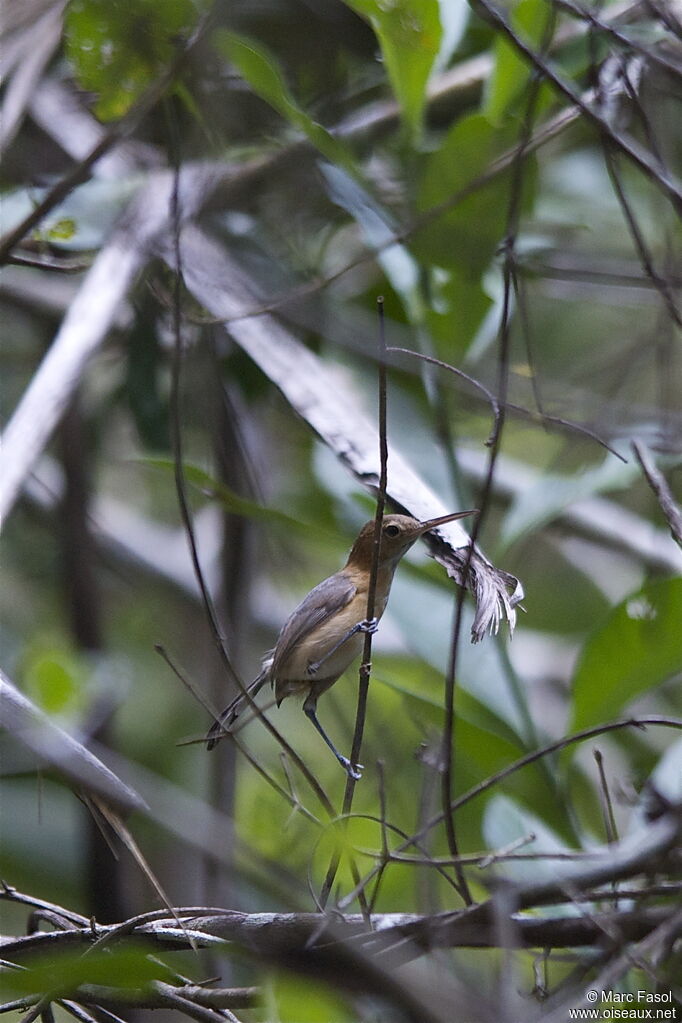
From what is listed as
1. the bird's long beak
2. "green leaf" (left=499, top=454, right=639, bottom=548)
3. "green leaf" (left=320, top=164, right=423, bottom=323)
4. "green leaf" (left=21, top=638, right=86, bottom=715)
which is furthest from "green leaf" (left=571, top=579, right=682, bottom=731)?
"green leaf" (left=21, top=638, right=86, bottom=715)

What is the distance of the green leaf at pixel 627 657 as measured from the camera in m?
1.98

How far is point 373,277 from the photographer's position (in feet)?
10.9

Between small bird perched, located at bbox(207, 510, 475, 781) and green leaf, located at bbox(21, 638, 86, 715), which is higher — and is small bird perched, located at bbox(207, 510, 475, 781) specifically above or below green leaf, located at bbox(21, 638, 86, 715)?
above

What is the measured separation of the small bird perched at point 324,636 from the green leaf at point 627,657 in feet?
1.66

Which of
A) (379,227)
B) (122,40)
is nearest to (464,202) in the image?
(379,227)

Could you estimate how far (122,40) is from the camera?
2.04m

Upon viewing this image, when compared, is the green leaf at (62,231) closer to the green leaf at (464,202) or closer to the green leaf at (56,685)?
the green leaf at (464,202)

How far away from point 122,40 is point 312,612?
1246 millimetres

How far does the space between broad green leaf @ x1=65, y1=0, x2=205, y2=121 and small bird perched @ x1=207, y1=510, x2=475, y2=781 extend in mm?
1087

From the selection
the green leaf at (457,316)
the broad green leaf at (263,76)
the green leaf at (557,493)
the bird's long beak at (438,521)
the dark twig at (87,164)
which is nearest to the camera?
the bird's long beak at (438,521)

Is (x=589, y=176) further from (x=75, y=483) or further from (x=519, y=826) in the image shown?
(x=519, y=826)

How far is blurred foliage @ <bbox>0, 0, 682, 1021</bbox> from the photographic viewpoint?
205cm

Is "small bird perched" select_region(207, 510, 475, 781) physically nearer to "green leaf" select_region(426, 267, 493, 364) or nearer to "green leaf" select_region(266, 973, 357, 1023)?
"green leaf" select_region(266, 973, 357, 1023)

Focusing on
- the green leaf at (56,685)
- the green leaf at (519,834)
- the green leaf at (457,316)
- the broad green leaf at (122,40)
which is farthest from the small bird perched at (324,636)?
A: the broad green leaf at (122,40)
